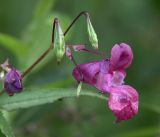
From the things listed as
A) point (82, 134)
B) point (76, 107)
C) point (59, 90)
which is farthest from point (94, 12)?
point (59, 90)

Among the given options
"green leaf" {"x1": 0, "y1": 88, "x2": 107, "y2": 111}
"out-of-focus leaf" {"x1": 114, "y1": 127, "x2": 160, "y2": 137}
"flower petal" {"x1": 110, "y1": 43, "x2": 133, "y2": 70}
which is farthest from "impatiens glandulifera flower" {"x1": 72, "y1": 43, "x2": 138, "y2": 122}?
"out-of-focus leaf" {"x1": 114, "y1": 127, "x2": 160, "y2": 137}

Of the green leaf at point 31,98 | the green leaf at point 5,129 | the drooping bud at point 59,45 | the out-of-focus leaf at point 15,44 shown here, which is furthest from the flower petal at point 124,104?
the out-of-focus leaf at point 15,44

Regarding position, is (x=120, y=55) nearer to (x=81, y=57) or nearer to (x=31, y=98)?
(x=31, y=98)

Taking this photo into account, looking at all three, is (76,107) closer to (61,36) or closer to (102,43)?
(102,43)

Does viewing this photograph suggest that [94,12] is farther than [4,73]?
Yes

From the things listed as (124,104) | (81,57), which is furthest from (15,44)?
(124,104)

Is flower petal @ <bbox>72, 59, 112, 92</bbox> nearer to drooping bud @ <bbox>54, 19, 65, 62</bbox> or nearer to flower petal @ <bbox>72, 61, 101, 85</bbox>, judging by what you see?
flower petal @ <bbox>72, 61, 101, 85</bbox>

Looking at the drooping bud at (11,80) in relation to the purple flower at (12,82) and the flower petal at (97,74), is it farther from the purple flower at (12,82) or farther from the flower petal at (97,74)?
the flower petal at (97,74)
